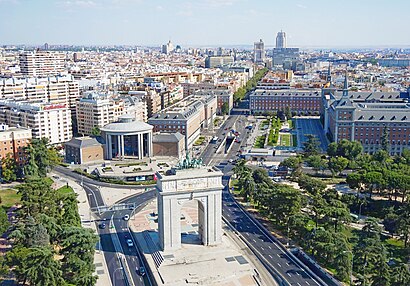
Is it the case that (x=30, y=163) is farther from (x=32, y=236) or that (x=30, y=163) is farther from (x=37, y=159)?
(x=32, y=236)

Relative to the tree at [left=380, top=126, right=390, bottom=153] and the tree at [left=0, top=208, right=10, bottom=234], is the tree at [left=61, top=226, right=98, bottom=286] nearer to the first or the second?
the tree at [left=0, top=208, right=10, bottom=234]

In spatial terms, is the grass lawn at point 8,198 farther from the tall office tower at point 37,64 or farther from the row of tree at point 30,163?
the tall office tower at point 37,64

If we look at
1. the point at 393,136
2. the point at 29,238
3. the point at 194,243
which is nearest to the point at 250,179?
the point at 194,243

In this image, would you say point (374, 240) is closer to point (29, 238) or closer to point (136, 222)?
point (136, 222)

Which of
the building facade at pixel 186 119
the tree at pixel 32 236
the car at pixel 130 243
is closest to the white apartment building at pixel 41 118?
the building facade at pixel 186 119

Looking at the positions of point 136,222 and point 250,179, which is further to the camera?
point 250,179
